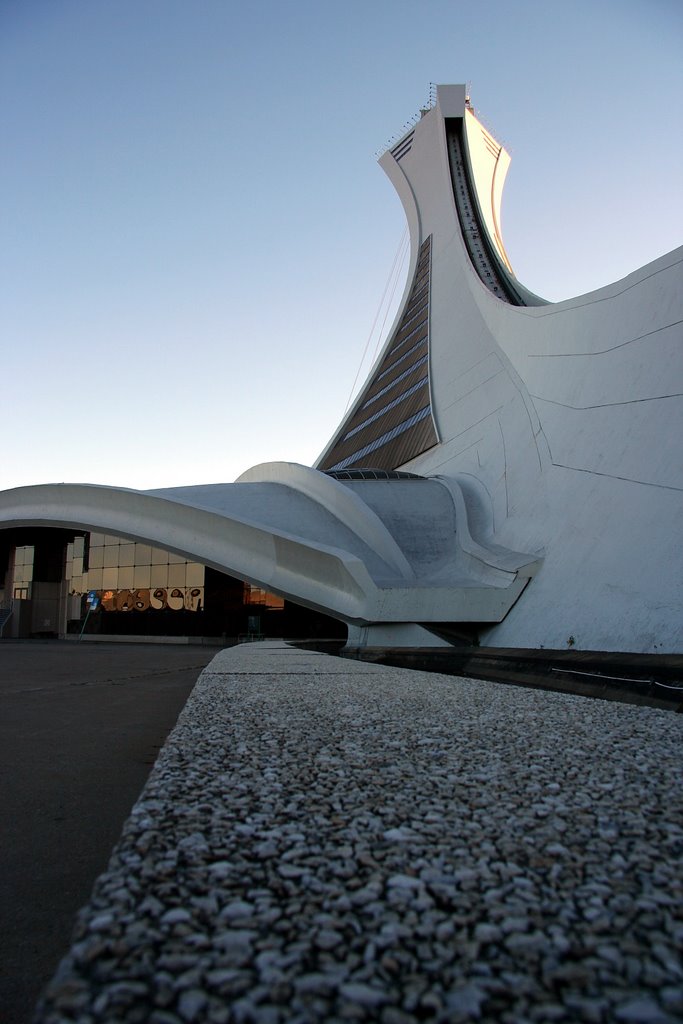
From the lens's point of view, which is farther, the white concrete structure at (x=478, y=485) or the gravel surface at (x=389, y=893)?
the white concrete structure at (x=478, y=485)

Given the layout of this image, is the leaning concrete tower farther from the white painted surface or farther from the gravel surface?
the gravel surface

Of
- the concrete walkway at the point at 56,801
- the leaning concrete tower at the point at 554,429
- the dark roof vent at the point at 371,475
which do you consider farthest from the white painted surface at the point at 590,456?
the concrete walkway at the point at 56,801

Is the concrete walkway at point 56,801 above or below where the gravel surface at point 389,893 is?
below

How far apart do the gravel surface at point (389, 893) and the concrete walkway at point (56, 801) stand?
0.37 meters

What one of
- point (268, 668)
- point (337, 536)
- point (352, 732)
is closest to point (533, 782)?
point (352, 732)

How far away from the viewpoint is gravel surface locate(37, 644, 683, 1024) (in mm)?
1192

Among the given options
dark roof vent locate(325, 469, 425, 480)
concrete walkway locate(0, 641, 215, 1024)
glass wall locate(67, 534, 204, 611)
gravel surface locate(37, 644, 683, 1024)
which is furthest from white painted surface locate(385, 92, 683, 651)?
glass wall locate(67, 534, 204, 611)

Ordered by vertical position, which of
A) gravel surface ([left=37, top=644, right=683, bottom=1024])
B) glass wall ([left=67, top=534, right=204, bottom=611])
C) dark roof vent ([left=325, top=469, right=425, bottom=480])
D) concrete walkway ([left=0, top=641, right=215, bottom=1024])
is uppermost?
dark roof vent ([left=325, top=469, right=425, bottom=480])

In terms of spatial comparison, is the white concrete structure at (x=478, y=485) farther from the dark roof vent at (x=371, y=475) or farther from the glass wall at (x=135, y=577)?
the glass wall at (x=135, y=577)

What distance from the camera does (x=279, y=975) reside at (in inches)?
49.1

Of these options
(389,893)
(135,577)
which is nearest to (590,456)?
(389,893)

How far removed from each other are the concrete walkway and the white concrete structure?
651 centimetres

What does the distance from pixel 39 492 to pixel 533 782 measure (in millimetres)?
24553

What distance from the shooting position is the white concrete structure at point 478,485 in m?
10.6
